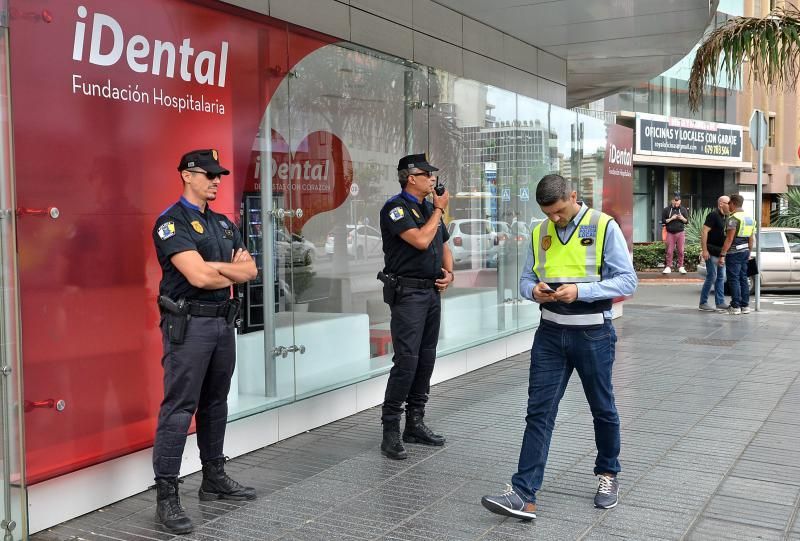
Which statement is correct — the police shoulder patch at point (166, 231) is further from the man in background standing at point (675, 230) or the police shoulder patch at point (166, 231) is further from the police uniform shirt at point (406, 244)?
the man in background standing at point (675, 230)

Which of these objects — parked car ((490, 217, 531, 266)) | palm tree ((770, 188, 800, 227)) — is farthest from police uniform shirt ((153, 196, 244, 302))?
palm tree ((770, 188, 800, 227))

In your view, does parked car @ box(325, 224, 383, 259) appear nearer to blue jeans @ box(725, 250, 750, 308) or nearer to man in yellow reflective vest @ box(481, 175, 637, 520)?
man in yellow reflective vest @ box(481, 175, 637, 520)

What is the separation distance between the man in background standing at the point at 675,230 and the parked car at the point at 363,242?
15819mm

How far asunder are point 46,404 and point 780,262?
15778 millimetres

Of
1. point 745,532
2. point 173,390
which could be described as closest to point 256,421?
point 173,390

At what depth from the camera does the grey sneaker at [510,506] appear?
4.53 meters

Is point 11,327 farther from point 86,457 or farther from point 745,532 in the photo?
point 745,532

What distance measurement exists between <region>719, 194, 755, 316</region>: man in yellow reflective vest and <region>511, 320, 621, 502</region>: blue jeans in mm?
9589

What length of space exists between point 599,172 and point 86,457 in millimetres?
9788

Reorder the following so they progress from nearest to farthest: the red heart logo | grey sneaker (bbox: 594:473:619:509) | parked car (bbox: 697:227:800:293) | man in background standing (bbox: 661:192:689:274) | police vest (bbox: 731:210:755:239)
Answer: grey sneaker (bbox: 594:473:619:509) → the red heart logo → police vest (bbox: 731:210:755:239) → parked car (bbox: 697:227:800:293) → man in background standing (bbox: 661:192:689:274)

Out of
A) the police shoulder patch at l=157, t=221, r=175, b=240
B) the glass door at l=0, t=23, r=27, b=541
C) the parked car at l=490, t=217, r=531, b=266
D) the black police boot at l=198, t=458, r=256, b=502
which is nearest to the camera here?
the glass door at l=0, t=23, r=27, b=541

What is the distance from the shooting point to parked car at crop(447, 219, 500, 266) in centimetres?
892

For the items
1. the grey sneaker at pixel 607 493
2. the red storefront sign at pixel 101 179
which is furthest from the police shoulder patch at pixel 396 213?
the grey sneaker at pixel 607 493

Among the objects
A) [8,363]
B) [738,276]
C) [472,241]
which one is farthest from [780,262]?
[8,363]
